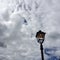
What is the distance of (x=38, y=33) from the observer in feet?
86.4

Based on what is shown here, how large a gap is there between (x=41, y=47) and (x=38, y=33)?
120 centimetres

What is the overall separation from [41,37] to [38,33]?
0.43 meters

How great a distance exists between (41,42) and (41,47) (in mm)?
418

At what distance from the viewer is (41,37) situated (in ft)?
86.0

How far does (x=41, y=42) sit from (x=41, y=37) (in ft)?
1.36

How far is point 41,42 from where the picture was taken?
1032 inches

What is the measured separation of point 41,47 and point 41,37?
0.83m

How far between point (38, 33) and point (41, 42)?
795 mm

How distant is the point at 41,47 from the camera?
26125 millimetres
